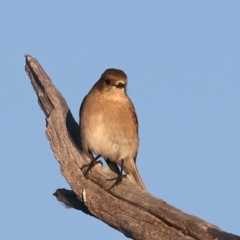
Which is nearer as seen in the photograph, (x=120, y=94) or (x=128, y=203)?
(x=128, y=203)

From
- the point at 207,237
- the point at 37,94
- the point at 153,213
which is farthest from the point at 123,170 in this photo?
the point at 207,237

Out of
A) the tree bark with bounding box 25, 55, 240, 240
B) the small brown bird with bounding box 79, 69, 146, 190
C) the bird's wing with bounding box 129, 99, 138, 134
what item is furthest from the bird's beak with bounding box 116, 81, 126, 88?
the tree bark with bounding box 25, 55, 240, 240

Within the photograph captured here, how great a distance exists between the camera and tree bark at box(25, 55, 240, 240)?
926cm

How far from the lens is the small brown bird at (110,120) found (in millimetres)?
11594

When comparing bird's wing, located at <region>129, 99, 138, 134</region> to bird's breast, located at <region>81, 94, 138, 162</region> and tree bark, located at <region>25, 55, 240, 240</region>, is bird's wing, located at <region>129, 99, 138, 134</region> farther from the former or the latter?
tree bark, located at <region>25, 55, 240, 240</region>

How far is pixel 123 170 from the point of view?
11977mm

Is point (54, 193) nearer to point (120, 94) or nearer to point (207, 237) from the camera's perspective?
point (120, 94)

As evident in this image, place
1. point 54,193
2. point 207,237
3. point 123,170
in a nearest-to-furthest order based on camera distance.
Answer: point 207,237, point 54,193, point 123,170

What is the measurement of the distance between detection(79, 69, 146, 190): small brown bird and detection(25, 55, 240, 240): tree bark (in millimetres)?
254

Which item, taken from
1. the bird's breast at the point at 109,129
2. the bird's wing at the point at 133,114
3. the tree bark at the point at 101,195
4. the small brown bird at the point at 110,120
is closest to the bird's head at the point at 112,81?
the small brown bird at the point at 110,120

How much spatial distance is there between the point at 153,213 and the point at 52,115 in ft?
8.12

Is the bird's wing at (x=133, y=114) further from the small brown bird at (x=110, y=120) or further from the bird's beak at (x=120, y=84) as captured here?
the bird's beak at (x=120, y=84)

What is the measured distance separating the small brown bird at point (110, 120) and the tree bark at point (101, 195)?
0.25 meters

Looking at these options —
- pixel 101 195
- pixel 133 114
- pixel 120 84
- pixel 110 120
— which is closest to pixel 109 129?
pixel 110 120
